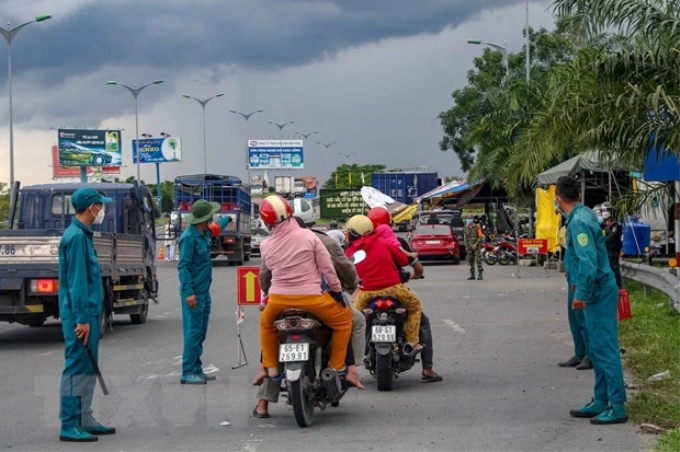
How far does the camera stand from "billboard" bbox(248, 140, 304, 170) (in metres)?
104

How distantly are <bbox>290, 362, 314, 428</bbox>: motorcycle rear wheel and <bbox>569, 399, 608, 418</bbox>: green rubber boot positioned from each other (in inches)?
86.0

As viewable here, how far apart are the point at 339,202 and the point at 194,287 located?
6380 cm

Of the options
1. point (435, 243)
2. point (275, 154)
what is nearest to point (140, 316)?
point (435, 243)

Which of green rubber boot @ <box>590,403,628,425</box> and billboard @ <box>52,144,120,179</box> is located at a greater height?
billboard @ <box>52,144,120,179</box>

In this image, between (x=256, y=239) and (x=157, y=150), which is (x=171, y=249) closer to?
(x=256, y=239)

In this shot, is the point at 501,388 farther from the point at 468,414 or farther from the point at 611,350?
the point at 611,350

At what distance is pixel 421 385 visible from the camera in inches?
443

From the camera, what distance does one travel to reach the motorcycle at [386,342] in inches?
420

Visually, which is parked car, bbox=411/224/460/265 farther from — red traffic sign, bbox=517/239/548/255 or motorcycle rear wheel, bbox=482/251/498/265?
red traffic sign, bbox=517/239/548/255

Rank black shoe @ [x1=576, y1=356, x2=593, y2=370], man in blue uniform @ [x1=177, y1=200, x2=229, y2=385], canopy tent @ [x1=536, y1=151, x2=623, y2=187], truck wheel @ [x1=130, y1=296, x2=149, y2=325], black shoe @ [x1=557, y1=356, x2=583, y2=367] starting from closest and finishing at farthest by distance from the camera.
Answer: man in blue uniform @ [x1=177, y1=200, x2=229, y2=385] → black shoe @ [x1=576, y1=356, x2=593, y2=370] → black shoe @ [x1=557, y1=356, x2=583, y2=367] → truck wheel @ [x1=130, y1=296, x2=149, y2=325] → canopy tent @ [x1=536, y1=151, x2=623, y2=187]

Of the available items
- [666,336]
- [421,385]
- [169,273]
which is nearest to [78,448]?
[421,385]

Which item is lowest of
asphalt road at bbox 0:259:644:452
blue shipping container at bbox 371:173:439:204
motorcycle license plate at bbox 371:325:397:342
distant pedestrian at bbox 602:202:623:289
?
asphalt road at bbox 0:259:644:452

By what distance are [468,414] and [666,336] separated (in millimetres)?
5412

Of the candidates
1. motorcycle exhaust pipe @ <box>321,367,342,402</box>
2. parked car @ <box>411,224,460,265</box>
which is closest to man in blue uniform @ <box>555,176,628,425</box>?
motorcycle exhaust pipe @ <box>321,367,342,402</box>
